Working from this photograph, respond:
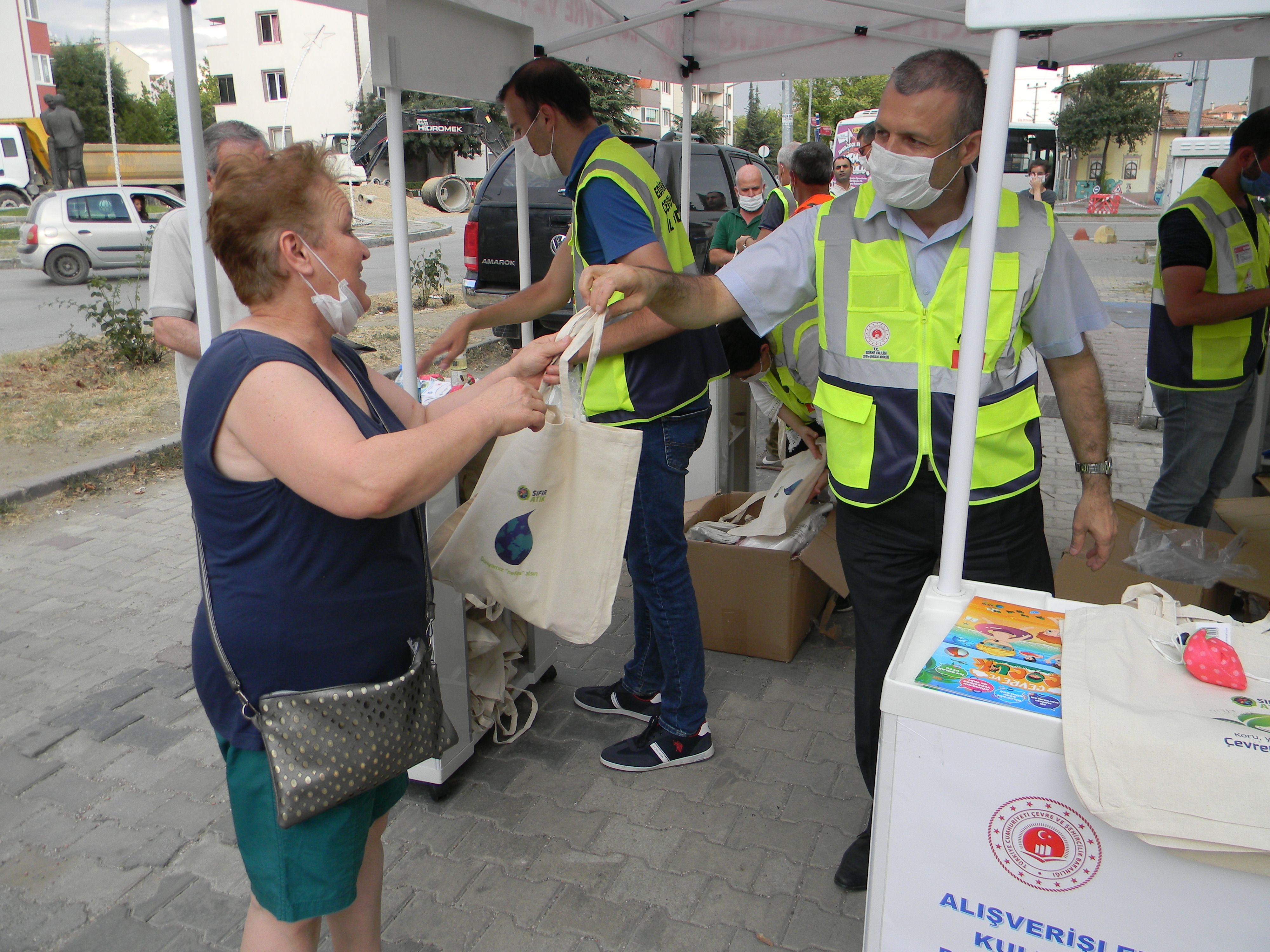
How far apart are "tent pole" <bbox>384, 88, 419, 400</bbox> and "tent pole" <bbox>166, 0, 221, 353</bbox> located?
650 mm

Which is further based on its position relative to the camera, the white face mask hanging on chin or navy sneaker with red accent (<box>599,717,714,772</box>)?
navy sneaker with red accent (<box>599,717,714,772</box>)

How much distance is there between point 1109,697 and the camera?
47.8 inches

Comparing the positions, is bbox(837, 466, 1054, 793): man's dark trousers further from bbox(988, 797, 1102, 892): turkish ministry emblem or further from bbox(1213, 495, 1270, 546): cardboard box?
bbox(1213, 495, 1270, 546): cardboard box

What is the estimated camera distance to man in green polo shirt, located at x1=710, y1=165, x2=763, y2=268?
22.4 feet

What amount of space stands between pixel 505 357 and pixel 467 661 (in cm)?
697

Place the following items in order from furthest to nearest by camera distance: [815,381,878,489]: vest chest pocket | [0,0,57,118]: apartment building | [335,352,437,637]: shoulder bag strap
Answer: [0,0,57,118]: apartment building → [815,381,878,489]: vest chest pocket → [335,352,437,637]: shoulder bag strap

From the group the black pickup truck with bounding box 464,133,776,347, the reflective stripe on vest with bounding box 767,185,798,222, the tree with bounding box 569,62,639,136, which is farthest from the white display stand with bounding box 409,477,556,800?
the tree with bounding box 569,62,639,136

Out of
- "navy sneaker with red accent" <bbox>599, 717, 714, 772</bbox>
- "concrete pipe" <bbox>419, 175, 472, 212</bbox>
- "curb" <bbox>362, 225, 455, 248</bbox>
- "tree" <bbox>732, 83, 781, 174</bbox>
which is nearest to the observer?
"navy sneaker with red accent" <bbox>599, 717, 714, 772</bbox>

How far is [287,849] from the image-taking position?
156cm

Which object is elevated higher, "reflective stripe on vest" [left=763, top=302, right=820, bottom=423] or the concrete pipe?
the concrete pipe

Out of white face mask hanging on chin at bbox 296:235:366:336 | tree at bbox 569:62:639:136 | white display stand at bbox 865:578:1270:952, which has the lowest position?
white display stand at bbox 865:578:1270:952

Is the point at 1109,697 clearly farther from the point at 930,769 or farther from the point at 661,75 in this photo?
the point at 661,75

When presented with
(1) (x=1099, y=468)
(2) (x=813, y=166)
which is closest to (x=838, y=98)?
(2) (x=813, y=166)

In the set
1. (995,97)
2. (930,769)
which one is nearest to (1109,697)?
(930,769)
